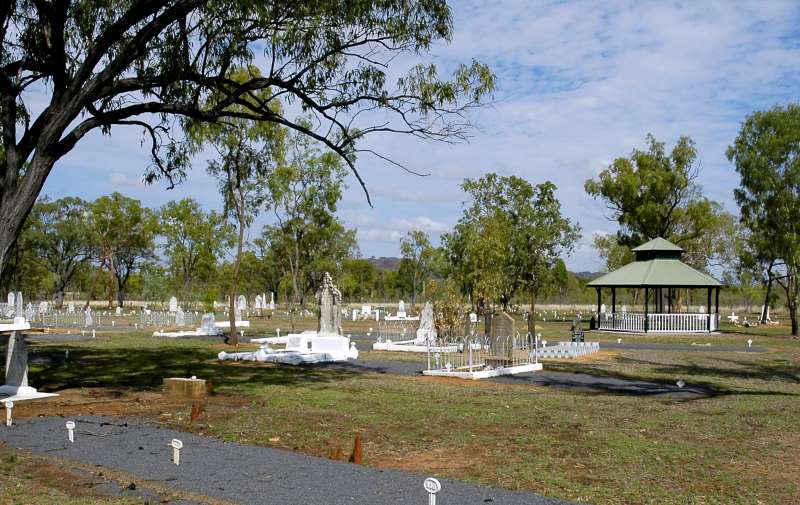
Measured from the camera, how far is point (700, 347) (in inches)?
1330

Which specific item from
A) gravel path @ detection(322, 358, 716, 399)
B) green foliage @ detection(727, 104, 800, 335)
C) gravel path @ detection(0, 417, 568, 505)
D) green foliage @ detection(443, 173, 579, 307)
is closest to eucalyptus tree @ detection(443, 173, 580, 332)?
green foliage @ detection(443, 173, 579, 307)

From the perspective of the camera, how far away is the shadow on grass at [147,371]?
60.3ft

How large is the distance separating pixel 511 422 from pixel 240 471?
5.41 meters

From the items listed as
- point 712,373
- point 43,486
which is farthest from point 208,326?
point 43,486

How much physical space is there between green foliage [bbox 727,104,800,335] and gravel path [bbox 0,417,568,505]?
134 feet

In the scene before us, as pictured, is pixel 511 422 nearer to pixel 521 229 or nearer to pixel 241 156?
pixel 241 156

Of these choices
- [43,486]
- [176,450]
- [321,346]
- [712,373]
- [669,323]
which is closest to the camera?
[43,486]

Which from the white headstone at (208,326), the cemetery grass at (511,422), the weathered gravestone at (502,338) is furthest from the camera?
the white headstone at (208,326)

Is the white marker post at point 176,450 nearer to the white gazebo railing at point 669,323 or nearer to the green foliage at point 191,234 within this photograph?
the white gazebo railing at point 669,323

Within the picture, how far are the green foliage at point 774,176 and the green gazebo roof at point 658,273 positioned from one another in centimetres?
434

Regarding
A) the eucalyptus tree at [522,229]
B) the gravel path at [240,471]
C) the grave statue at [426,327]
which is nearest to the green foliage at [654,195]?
the eucalyptus tree at [522,229]

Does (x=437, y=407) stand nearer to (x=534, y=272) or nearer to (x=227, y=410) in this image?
(x=227, y=410)

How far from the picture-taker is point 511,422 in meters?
13.0

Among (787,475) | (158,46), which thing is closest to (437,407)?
(787,475)
